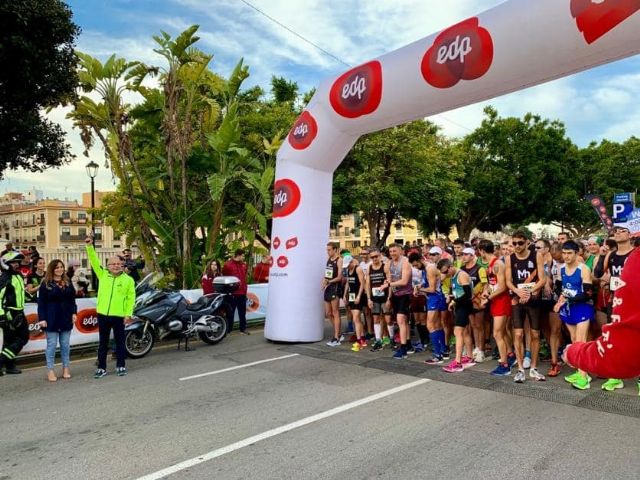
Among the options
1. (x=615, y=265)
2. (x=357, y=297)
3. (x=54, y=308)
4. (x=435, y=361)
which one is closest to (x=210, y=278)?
(x=357, y=297)

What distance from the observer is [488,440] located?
15.1 ft

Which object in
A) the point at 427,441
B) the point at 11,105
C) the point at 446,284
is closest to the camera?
the point at 427,441

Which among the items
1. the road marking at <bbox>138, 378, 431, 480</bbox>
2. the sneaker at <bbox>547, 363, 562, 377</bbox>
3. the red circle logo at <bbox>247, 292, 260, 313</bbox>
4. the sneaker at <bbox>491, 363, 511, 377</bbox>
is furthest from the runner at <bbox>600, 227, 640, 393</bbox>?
the red circle logo at <bbox>247, 292, 260, 313</bbox>

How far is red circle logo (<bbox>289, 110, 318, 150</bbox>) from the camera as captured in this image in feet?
30.0

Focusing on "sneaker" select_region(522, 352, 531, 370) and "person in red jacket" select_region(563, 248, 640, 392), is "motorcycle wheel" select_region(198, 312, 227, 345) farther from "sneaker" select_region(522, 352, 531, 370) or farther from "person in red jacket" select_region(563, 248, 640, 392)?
"person in red jacket" select_region(563, 248, 640, 392)

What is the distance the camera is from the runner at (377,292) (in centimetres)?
866

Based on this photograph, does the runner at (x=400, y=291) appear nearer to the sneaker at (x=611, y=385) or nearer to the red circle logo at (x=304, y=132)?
the red circle logo at (x=304, y=132)

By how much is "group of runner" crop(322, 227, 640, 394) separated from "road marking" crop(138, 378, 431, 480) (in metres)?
1.55

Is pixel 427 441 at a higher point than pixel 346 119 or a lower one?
lower

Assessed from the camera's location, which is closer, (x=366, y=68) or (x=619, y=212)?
(x=366, y=68)

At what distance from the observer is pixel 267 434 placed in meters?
4.84

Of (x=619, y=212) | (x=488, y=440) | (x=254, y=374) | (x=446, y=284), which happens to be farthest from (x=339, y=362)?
(x=619, y=212)

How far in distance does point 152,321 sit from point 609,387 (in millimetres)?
7102

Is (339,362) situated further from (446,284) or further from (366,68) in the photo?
(366,68)
